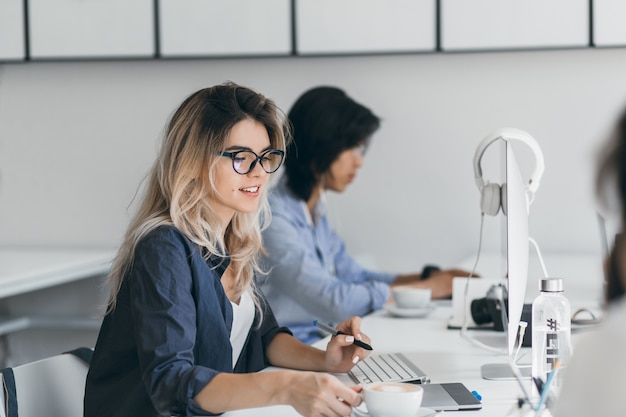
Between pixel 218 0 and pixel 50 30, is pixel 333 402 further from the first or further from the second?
pixel 50 30

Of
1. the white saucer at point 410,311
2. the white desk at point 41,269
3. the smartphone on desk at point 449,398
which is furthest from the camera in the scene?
the white desk at point 41,269

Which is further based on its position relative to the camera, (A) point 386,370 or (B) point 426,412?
(A) point 386,370

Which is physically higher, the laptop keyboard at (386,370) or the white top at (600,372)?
the white top at (600,372)

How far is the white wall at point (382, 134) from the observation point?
3260mm

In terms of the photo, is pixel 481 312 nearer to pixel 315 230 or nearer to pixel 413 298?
pixel 413 298

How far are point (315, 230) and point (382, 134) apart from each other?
2.58 ft

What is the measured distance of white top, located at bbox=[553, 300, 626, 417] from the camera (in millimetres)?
829

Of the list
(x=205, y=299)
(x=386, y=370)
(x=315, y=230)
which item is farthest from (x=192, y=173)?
(x=315, y=230)

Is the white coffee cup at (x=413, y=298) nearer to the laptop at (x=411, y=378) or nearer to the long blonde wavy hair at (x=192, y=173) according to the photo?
the laptop at (x=411, y=378)

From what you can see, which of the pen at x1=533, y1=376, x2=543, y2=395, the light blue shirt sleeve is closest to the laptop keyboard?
the pen at x1=533, y1=376, x2=543, y2=395

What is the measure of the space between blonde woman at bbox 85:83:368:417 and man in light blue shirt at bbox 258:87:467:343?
2.00 ft

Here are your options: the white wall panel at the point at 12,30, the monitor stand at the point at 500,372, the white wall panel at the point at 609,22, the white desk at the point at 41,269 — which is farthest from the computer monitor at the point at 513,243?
the white wall panel at the point at 12,30

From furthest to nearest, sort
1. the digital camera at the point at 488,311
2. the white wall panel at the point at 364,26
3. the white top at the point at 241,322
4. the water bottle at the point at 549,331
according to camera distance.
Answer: the white wall panel at the point at 364,26 < the digital camera at the point at 488,311 < the white top at the point at 241,322 < the water bottle at the point at 549,331

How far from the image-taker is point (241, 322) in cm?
179
